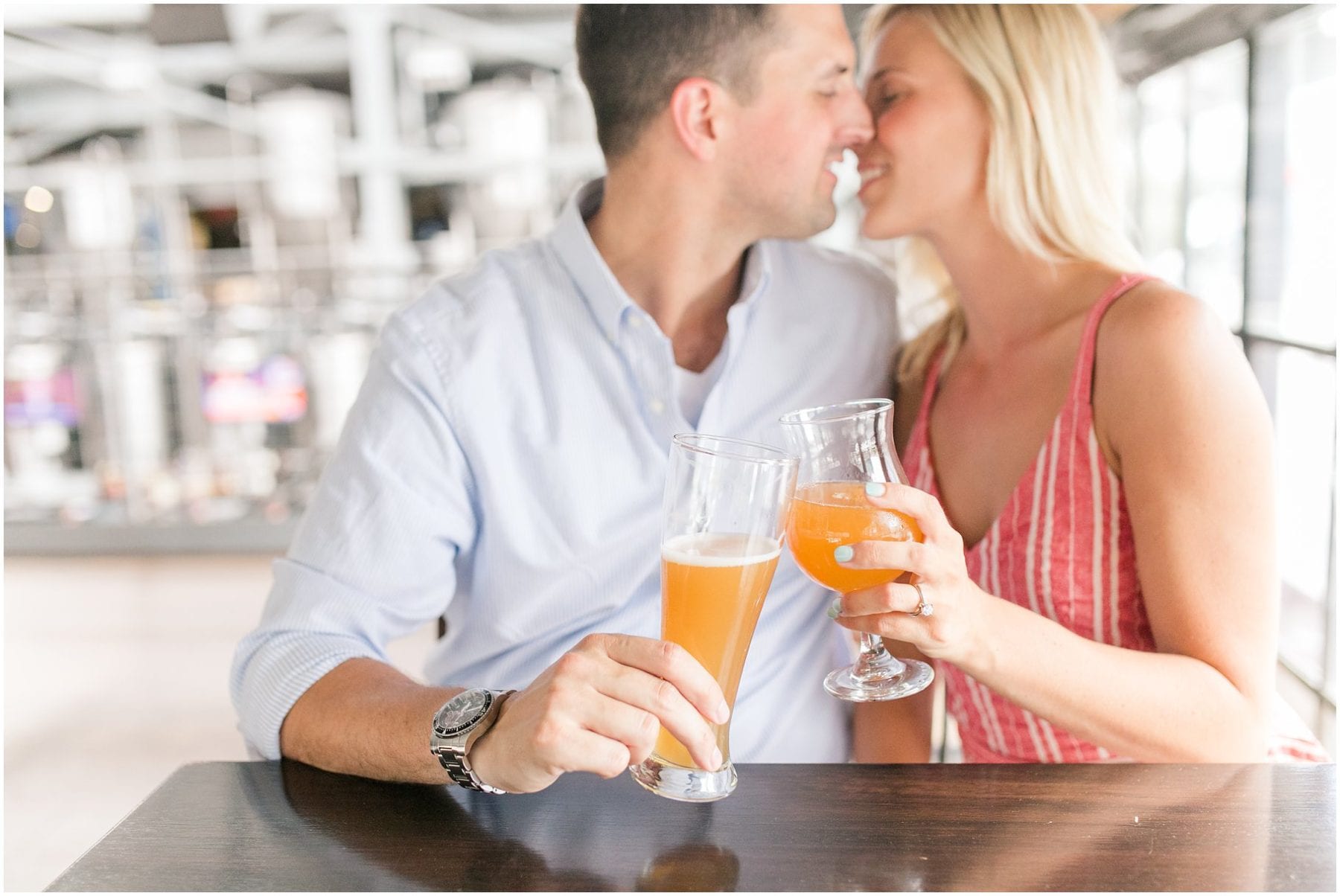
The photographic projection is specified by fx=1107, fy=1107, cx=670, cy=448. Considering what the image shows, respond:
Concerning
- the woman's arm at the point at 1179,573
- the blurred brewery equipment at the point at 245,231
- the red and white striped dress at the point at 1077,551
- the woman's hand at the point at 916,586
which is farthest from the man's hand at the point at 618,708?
the blurred brewery equipment at the point at 245,231

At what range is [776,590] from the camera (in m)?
1.71

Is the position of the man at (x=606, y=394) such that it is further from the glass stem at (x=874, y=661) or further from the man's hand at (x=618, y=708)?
the glass stem at (x=874, y=661)

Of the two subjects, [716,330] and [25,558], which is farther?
[25,558]

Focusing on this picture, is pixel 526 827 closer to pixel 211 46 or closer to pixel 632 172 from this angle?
pixel 632 172

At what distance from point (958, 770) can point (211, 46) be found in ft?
22.3

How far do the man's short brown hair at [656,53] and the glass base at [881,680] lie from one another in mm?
995

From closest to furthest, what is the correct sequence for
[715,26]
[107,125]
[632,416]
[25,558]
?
[632,416] < [715,26] < [25,558] < [107,125]

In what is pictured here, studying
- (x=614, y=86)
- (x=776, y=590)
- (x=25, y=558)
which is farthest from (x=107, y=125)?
(x=776, y=590)

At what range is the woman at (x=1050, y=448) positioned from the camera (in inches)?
50.6

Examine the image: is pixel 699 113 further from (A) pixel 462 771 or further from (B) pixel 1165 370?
(A) pixel 462 771

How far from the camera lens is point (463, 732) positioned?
1.10 metres

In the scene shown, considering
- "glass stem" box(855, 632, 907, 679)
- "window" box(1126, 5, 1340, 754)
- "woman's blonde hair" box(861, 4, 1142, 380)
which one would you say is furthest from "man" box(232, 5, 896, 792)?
"window" box(1126, 5, 1340, 754)

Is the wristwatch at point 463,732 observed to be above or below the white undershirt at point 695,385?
below

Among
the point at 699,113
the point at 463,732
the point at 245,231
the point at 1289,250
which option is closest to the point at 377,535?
the point at 463,732
